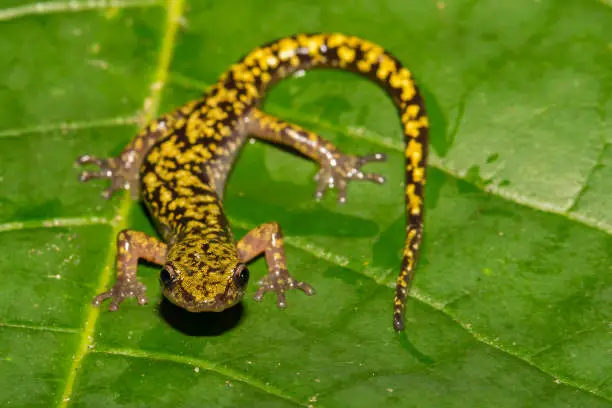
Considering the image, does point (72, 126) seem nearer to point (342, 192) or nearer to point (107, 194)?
point (107, 194)

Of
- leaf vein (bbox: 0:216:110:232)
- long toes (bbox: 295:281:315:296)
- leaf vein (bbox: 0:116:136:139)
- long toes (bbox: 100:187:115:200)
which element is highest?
leaf vein (bbox: 0:116:136:139)

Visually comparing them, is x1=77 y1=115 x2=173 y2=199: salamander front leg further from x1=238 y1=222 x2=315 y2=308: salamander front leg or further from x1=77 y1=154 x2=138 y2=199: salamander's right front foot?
x1=238 y1=222 x2=315 y2=308: salamander front leg

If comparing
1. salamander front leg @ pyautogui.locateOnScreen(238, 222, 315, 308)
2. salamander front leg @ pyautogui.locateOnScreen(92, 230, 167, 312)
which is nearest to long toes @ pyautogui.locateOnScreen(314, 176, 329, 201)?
salamander front leg @ pyautogui.locateOnScreen(238, 222, 315, 308)

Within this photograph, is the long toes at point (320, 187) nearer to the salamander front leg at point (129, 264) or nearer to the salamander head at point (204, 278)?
the salamander head at point (204, 278)

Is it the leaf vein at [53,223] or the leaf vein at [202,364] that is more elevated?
the leaf vein at [53,223]

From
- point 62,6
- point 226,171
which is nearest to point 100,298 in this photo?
point 226,171

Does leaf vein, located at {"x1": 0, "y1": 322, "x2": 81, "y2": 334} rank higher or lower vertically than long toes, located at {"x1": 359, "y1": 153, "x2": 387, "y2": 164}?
lower

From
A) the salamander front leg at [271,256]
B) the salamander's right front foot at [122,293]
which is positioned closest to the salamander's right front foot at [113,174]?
the salamander's right front foot at [122,293]
